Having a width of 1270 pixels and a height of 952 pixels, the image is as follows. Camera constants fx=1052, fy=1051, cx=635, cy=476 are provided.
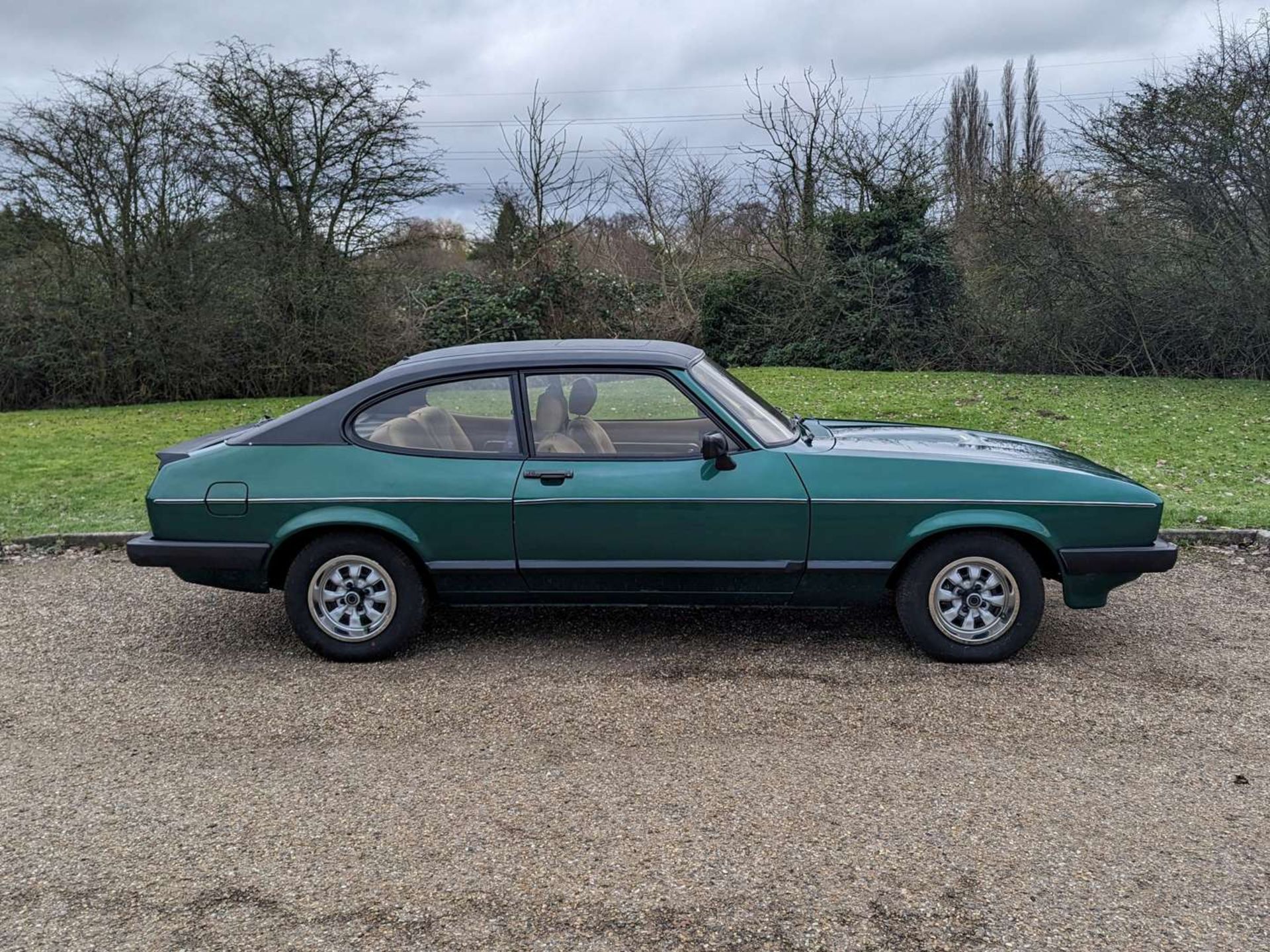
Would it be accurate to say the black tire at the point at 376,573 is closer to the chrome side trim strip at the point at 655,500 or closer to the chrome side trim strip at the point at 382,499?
the chrome side trim strip at the point at 382,499

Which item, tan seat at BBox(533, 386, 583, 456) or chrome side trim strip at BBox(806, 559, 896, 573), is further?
tan seat at BBox(533, 386, 583, 456)

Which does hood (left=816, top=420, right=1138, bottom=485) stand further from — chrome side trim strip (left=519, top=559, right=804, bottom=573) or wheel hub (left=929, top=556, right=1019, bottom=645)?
chrome side trim strip (left=519, top=559, right=804, bottom=573)

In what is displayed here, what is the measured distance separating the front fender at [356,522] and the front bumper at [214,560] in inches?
8.3

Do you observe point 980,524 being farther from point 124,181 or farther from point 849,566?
point 124,181

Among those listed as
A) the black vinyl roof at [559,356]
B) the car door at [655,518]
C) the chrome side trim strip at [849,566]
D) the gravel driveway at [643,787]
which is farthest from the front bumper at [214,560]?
the chrome side trim strip at [849,566]

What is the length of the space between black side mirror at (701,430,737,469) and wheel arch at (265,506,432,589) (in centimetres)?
140

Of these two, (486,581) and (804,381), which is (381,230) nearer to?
(804,381)

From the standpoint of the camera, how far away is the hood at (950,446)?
Result: 4996 mm

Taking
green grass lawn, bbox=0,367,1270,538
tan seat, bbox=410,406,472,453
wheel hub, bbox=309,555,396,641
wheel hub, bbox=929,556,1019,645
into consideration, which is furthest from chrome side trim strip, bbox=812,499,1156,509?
green grass lawn, bbox=0,367,1270,538

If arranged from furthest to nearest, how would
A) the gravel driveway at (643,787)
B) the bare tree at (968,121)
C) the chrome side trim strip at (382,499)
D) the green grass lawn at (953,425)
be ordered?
the bare tree at (968,121) → the green grass lawn at (953,425) → the chrome side trim strip at (382,499) → the gravel driveway at (643,787)

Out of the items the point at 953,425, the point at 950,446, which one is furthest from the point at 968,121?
the point at 950,446

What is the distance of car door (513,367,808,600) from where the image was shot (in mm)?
4832

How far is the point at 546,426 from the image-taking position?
16.6ft

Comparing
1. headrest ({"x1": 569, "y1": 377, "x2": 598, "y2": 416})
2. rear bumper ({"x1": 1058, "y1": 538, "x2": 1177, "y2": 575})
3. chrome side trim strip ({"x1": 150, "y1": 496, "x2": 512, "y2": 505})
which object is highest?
headrest ({"x1": 569, "y1": 377, "x2": 598, "y2": 416})
